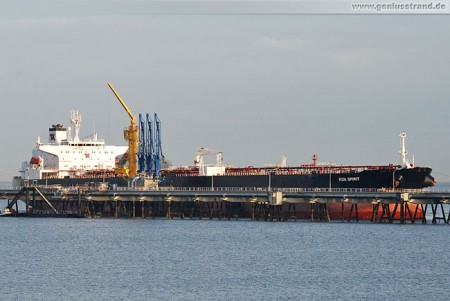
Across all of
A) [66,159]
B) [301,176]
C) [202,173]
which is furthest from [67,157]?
[301,176]

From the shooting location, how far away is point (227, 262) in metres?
73.0

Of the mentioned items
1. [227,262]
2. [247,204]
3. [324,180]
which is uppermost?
[324,180]

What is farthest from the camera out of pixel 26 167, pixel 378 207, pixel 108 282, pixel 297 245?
pixel 26 167

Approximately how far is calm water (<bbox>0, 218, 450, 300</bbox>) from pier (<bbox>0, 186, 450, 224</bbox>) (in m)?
2.47

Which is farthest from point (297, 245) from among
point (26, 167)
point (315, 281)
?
point (26, 167)

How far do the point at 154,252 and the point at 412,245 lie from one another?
65.3 ft

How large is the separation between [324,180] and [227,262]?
4182cm

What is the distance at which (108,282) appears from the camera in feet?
208

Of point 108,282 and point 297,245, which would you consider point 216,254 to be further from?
point 108,282

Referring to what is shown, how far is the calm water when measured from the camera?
6041 centimetres

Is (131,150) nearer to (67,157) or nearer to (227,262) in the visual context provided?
(67,157)

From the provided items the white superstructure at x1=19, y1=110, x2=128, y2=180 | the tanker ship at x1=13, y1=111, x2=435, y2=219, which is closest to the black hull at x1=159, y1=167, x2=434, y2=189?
the tanker ship at x1=13, y1=111, x2=435, y2=219

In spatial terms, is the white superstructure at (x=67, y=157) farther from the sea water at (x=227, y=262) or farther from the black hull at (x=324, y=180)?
the sea water at (x=227, y=262)

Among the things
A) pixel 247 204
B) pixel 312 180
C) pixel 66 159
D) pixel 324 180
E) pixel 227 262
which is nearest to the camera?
pixel 227 262
